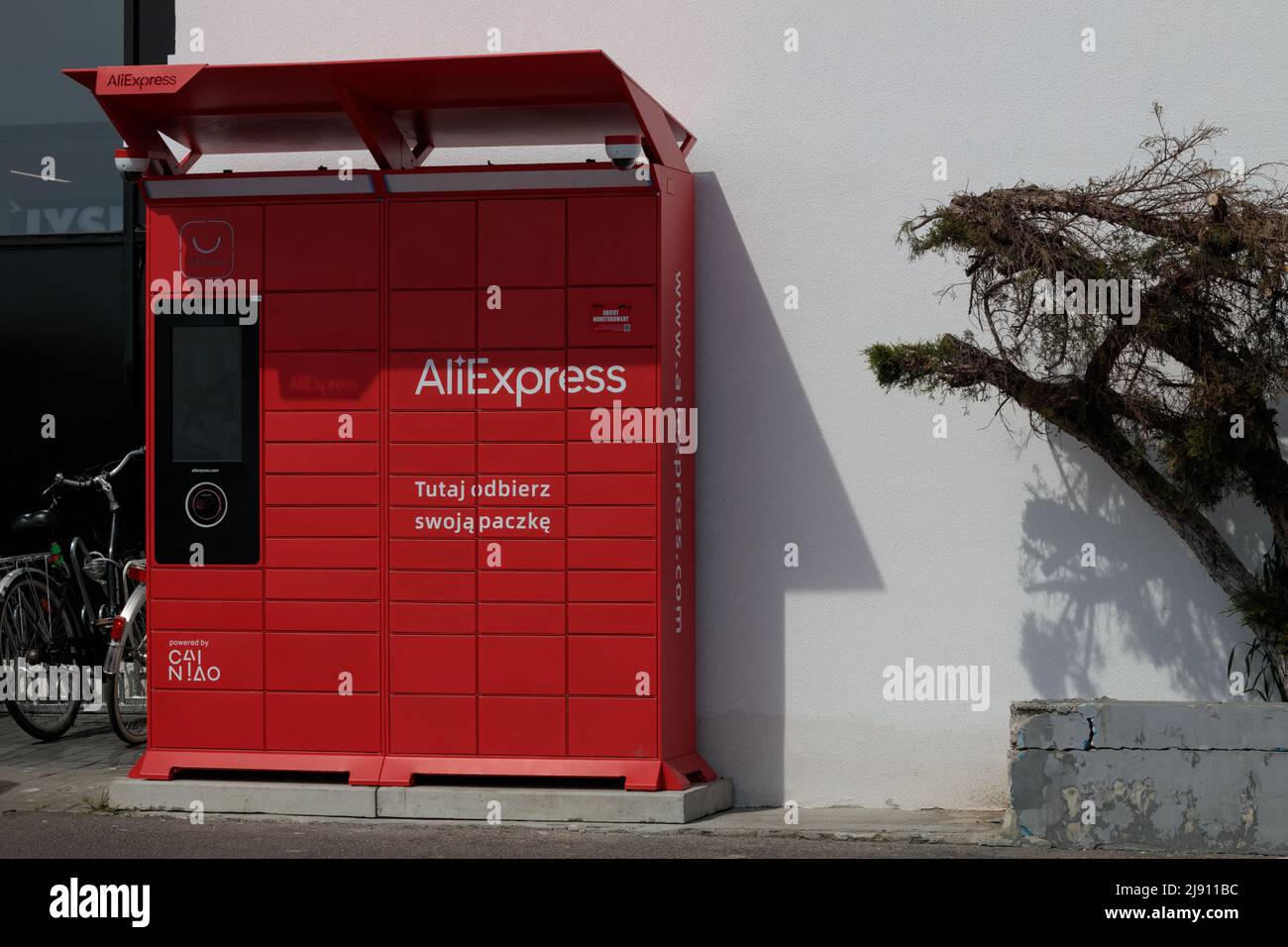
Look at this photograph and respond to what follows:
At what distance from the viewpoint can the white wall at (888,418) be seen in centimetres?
753

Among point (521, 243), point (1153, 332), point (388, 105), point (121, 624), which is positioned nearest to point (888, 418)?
point (1153, 332)

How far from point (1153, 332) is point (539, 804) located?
3.26 m

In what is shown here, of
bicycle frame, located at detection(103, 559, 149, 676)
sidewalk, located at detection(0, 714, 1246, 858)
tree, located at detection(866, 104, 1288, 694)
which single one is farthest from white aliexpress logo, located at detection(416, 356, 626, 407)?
bicycle frame, located at detection(103, 559, 149, 676)

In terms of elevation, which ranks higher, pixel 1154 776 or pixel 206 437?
pixel 206 437

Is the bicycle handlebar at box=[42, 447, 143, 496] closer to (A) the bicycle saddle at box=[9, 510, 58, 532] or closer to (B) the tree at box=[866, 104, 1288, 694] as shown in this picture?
(A) the bicycle saddle at box=[9, 510, 58, 532]

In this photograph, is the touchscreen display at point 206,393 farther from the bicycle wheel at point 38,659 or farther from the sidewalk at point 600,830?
the bicycle wheel at point 38,659

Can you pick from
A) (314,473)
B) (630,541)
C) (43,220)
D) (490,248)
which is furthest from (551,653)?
(43,220)

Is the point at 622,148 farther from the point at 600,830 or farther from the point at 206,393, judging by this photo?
the point at 600,830

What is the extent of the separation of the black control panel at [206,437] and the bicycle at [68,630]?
1.23 m

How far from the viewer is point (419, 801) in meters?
7.16

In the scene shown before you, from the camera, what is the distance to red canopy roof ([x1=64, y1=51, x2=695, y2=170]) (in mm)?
6824

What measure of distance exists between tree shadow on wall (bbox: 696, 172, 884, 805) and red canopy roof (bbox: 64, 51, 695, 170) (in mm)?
765

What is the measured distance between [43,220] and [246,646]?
3616mm

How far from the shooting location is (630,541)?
284 inches
